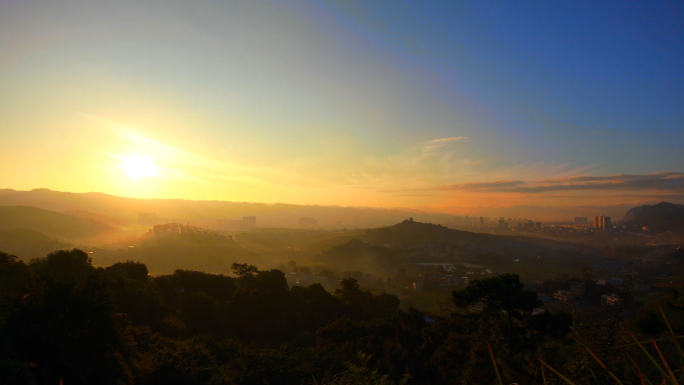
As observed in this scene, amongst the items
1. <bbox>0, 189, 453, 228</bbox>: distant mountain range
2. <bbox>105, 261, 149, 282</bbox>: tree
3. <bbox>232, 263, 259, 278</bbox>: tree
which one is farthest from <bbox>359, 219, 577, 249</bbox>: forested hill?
<bbox>105, 261, 149, 282</bbox>: tree

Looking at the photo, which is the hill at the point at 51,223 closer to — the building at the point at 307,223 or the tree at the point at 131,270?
the tree at the point at 131,270

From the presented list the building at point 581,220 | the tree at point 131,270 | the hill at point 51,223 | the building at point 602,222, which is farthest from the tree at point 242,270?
the building at point 581,220

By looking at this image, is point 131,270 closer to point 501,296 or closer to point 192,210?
point 501,296

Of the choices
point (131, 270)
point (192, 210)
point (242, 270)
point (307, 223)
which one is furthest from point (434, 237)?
point (192, 210)

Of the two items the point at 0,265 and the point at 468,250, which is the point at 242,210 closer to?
the point at 468,250

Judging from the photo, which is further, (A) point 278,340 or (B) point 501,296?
(A) point 278,340

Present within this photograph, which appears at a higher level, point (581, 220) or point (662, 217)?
point (662, 217)

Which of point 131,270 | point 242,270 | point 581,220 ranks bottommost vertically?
point 242,270
